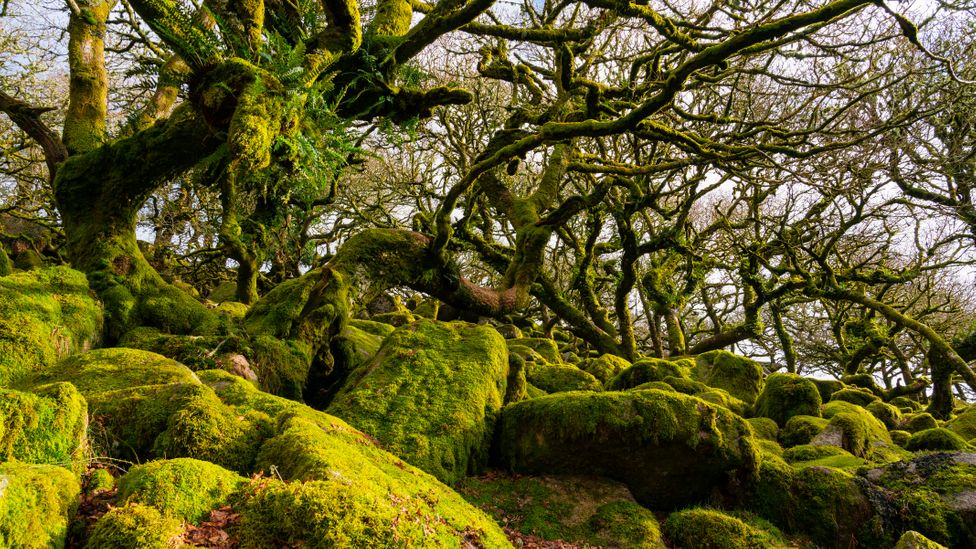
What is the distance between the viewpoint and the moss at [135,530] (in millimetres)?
1957

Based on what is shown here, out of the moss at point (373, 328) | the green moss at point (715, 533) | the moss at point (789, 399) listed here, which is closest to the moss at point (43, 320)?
the moss at point (373, 328)

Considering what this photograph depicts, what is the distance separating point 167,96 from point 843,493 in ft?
30.6

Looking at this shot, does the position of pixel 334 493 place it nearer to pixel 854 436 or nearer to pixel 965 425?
pixel 854 436

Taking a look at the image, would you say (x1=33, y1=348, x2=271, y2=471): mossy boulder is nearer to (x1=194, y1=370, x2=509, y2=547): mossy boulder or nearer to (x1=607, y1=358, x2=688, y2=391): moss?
(x1=194, y1=370, x2=509, y2=547): mossy boulder

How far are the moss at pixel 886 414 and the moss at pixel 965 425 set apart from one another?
0.72m

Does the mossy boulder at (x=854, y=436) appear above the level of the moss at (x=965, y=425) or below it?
below

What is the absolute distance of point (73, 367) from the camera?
3.92m

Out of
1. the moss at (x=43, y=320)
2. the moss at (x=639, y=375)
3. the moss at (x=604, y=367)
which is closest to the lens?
the moss at (x=43, y=320)

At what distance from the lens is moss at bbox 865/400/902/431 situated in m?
8.97

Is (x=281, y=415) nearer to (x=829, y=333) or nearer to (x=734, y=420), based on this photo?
(x=734, y=420)

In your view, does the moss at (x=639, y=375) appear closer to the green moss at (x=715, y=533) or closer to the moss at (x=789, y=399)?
the moss at (x=789, y=399)

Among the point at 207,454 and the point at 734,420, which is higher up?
the point at 734,420

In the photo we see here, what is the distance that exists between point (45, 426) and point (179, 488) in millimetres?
730

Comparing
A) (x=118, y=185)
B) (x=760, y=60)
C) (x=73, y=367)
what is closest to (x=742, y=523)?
(x=73, y=367)
